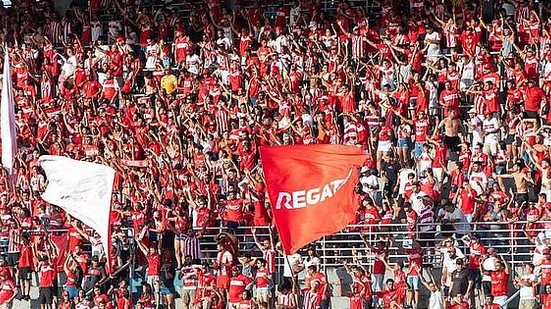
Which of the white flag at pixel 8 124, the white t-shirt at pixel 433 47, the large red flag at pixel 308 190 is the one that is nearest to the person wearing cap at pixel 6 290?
the white flag at pixel 8 124

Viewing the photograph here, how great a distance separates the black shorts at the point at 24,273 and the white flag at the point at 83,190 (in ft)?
8.55

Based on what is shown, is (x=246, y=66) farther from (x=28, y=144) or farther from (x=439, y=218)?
(x=439, y=218)

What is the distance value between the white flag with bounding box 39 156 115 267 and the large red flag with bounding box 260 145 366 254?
271cm

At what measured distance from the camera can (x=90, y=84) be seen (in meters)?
27.8

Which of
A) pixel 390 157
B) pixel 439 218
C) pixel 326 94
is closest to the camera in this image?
pixel 439 218

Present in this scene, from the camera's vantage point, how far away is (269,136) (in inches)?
971

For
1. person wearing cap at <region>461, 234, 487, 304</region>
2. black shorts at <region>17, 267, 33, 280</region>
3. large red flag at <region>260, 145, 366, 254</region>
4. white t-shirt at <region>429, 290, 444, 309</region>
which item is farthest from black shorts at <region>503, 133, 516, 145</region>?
black shorts at <region>17, 267, 33, 280</region>

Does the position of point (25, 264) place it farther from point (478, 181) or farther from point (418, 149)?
point (478, 181)

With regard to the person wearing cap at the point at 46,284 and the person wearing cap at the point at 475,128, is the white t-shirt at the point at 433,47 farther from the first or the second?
the person wearing cap at the point at 46,284

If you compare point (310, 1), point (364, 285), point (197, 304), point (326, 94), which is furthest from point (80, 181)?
point (310, 1)

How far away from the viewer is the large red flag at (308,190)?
17719mm

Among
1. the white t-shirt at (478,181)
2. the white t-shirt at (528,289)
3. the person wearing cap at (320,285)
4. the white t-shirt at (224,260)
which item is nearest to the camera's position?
the white t-shirt at (528,289)

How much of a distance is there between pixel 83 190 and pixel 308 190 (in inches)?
147

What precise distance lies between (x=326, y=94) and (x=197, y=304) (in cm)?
491
